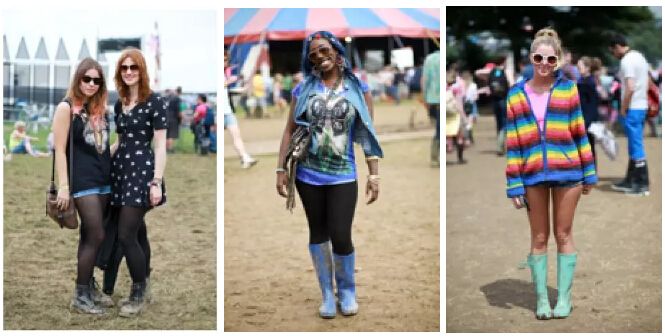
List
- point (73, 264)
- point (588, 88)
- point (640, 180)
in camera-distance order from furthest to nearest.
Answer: point (640, 180)
point (588, 88)
point (73, 264)

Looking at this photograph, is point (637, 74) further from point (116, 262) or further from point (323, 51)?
point (116, 262)

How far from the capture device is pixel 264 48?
5762 mm

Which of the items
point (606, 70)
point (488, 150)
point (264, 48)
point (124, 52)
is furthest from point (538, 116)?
point (488, 150)

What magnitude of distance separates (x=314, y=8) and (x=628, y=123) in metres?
3.26

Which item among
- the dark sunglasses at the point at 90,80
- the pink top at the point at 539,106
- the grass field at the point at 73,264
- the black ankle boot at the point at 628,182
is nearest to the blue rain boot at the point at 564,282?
the pink top at the point at 539,106

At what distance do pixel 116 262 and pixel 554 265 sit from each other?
2.46 m

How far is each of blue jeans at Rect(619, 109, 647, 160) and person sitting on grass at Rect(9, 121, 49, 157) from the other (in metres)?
4.33

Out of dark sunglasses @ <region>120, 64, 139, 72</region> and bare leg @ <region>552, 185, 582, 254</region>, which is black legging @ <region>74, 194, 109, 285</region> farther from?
bare leg @ <region>552, 185, 582, 254</region>

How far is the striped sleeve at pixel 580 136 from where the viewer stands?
4809 mm

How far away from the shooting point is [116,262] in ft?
17.5

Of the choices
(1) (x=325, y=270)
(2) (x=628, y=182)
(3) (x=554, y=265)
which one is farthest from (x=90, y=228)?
(2) (x=628, y=182)

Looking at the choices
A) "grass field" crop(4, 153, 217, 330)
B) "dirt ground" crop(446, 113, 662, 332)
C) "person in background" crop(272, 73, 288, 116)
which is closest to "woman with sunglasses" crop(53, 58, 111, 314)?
"grass field" crop(4, 153, 217, 330)

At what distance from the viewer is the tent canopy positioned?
553 cm

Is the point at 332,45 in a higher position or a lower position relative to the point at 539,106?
higher
